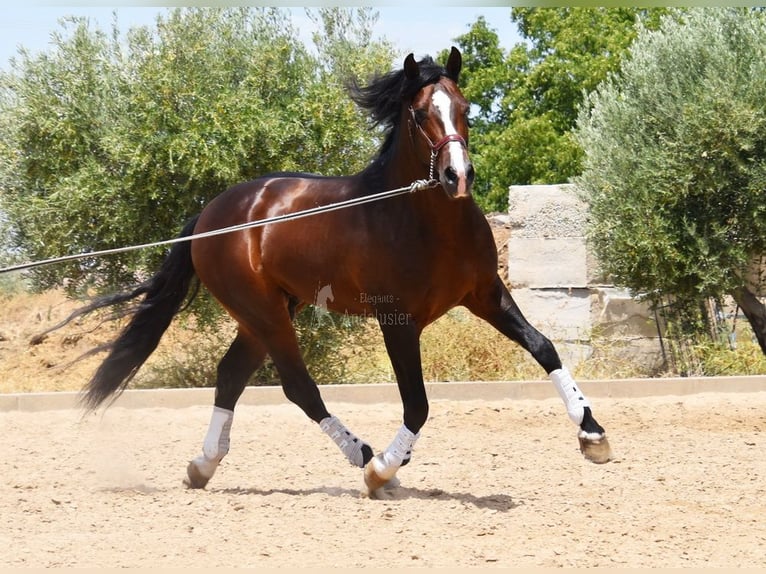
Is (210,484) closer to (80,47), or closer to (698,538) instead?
(698,538)

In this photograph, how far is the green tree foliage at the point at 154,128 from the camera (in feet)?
29.6

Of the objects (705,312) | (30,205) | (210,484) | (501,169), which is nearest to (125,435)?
(210,484)

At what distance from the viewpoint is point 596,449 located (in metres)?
4.90

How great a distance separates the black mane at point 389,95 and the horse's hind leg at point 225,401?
1.37 m

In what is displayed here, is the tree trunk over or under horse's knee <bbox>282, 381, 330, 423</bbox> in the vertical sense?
under

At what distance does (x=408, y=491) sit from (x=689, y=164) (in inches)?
206

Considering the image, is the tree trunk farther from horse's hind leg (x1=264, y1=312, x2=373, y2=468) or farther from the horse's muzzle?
the horse's muzzle

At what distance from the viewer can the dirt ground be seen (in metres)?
4.12

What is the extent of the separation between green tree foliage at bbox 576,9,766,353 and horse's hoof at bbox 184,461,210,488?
5.21 meters

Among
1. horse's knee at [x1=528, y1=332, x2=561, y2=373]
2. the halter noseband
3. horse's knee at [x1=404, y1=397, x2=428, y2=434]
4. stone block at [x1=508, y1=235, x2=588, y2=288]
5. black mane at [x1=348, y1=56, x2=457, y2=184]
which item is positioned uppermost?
black mane at [x1=348, y1=56, x2=457, y2=184]

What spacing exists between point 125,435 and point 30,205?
124 inches

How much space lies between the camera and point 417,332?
16.5ft

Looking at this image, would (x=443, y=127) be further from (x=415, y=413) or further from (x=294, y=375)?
(x=294, y=375)

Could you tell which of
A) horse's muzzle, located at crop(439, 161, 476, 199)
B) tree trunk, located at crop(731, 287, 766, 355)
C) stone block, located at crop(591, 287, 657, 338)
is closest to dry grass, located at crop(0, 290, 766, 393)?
tree trunk, located at crop(731, 287, 766, 355)
